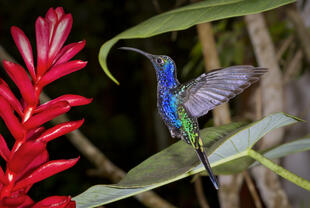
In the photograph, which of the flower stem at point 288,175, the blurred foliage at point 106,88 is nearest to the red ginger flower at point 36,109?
the flower stem at point 288,175

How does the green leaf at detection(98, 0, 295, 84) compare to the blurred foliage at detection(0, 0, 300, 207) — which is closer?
the green leaf at detection(98, 0, 295, 84)

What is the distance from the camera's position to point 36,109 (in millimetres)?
378

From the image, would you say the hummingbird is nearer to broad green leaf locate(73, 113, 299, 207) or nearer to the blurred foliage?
broad green leaf locate(73, 113, 299, 207)

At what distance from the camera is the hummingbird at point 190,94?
Answer: 0.46 metres

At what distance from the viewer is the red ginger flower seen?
36cm

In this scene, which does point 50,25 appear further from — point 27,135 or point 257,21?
point 257,21

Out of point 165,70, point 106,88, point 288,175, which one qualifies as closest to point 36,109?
point 165,70

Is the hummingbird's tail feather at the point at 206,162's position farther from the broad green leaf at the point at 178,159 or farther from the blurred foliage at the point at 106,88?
the blurred foliage at the point at 106,88

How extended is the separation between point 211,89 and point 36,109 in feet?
0.68

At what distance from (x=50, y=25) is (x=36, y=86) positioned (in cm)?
6

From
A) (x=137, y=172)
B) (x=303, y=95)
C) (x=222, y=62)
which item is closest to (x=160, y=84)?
(x=137, y=172)

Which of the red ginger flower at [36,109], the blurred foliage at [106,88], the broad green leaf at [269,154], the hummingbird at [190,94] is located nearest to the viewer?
the red ginger flower at [36,109]

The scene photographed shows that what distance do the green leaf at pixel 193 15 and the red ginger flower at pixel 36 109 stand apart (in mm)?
87

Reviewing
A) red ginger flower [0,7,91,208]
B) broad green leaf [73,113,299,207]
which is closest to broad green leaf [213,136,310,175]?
broad green leaf [73,113,299,207]
